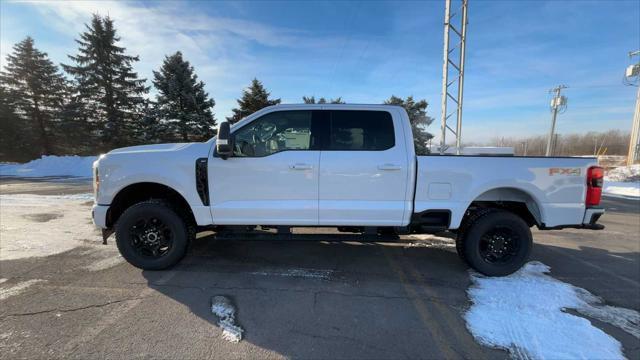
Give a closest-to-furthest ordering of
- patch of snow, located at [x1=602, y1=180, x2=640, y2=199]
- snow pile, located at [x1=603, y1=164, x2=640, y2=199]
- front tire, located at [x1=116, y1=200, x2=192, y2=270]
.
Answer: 1. front tire, located at [x1=116, y1=200, x2=192, y2=270]
2. patch of snow, located at [x1=602, y1=180, x2=640, y2=199]
3. snow pile, located at [x1=603, y1=164, x2=640, y2=199]

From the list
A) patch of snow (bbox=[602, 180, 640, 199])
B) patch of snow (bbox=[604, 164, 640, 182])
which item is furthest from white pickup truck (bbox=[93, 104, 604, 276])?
patch of snow (bbox=[604, 164, 640, 182])

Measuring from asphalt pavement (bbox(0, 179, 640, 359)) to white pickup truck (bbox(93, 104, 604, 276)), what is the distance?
1.63 feet

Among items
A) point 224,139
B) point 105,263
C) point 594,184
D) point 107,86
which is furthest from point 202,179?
point 107,86

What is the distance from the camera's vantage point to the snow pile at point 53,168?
1792 cm

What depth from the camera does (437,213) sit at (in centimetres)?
391

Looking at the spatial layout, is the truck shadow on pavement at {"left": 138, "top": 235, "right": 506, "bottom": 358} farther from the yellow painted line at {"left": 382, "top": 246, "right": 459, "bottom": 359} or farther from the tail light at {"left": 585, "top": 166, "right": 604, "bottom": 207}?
the tail light at {"left": 585, "top": 166, "right": 604, "bottom": 207}

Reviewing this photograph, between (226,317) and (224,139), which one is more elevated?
(224,139)

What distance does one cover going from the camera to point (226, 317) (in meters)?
2.98

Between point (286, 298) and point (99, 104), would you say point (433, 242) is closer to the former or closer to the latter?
point (286, 298)

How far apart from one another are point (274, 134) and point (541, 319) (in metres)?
3.49

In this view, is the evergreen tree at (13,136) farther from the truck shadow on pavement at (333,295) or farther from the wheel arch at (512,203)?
the wheel arch at (512,203)

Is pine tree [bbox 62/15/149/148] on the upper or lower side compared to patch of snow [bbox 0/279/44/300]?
upper

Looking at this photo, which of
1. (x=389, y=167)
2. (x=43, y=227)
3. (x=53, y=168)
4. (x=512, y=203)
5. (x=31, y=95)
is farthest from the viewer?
(x=31, y=95)

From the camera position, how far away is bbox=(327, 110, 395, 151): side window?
152 inches
